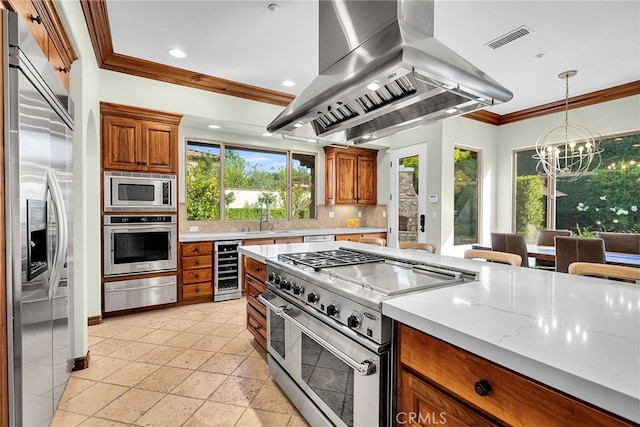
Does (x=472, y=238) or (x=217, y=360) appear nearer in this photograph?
(x=217, y=360)

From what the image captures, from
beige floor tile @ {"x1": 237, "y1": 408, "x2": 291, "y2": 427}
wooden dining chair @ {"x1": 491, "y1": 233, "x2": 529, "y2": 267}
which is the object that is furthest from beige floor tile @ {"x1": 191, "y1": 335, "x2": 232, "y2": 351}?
wooden dining chair @ {"x1": 491, "y1": 233, "x2": 529, "y2": 267}

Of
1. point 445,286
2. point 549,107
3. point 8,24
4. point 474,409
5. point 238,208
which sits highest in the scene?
point 549,107

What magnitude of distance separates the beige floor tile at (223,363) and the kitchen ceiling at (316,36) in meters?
2.87

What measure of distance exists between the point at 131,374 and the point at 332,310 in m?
1.90

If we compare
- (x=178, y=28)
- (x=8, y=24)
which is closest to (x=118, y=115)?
(x=178, y=28)

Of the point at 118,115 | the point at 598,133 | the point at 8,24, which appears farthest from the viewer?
→ the point at 598,133

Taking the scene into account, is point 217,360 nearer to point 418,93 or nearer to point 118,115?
point 418,93

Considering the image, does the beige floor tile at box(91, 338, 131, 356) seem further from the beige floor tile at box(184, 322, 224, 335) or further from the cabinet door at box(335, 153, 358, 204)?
the cabinet door at box(335, 153, 358, 204)

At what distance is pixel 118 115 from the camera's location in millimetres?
3582

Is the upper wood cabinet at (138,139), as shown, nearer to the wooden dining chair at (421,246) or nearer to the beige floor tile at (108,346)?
the beige floor tile at (108,346)

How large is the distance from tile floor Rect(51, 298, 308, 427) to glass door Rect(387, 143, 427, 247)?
324 centimetres

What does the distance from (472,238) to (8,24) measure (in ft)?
19.2

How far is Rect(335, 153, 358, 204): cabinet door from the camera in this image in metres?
5.72

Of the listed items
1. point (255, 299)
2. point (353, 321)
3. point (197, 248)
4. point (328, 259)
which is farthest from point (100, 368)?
point (353, 321)
